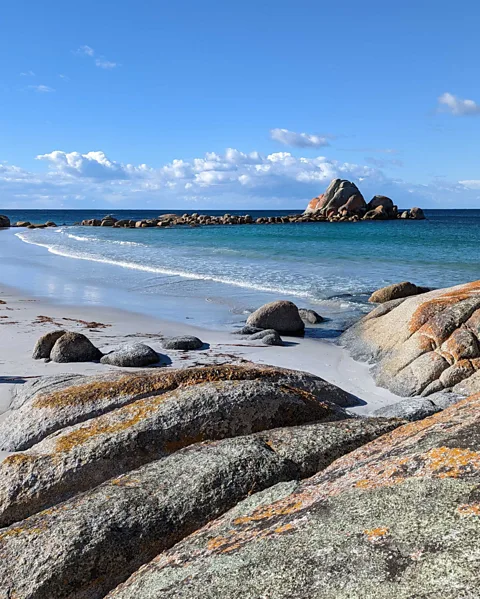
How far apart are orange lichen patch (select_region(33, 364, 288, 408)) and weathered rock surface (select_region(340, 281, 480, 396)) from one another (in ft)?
13.5

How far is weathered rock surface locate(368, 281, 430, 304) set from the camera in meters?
16.8

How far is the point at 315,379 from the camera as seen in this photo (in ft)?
23.2

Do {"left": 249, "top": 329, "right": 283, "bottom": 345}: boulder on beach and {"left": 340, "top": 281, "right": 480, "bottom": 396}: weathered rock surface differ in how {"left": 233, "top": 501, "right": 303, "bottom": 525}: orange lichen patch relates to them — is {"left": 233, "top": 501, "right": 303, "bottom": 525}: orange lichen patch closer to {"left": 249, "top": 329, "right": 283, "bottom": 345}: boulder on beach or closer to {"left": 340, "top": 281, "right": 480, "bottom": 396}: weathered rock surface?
{"left": 340, "top": 281, "right": 480, "bottom": 396}: weathered rock surface

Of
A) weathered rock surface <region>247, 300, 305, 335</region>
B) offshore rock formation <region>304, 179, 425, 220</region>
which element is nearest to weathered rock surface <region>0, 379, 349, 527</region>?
weathered rock surface <region>247, 300, 305, 335</region>

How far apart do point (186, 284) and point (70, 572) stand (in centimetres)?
1988

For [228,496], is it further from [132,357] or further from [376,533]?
[132,357]

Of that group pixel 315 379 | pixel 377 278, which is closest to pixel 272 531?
pixel 315 379

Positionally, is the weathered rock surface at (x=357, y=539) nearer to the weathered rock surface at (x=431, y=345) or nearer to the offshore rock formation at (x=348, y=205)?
the weathered rock surface at (x=431, y=345)

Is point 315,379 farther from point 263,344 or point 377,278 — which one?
point 377,278

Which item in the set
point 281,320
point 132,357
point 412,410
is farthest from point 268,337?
point 412,410

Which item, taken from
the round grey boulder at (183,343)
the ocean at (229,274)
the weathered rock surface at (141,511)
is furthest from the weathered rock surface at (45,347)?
the weathered rock surface at (141,511)

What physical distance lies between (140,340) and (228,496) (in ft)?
31.4

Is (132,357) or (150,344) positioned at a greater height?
(132,357)

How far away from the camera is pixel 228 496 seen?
11.7 ft
